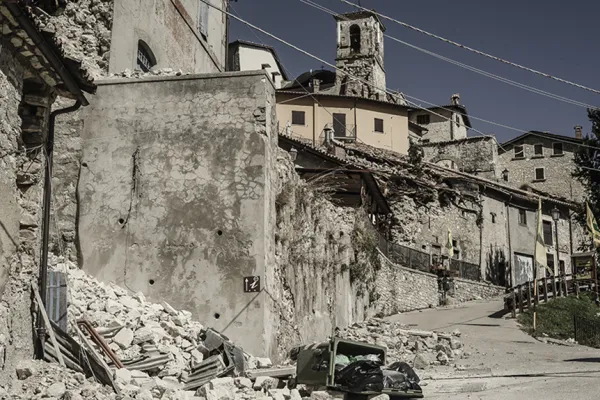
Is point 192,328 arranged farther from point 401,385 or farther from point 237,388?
point 401,385

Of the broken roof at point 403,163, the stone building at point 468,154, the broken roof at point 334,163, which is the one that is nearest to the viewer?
the broken roof at point 334,163

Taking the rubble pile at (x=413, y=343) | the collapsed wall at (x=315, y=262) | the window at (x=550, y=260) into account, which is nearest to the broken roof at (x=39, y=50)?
the collapsed wall at (x=315, y=262)

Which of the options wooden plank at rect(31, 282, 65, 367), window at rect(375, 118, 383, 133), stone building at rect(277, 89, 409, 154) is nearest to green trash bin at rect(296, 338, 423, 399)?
wooden plank at rect(31, 282, 65, 367)

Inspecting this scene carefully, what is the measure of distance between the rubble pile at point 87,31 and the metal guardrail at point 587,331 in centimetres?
1736

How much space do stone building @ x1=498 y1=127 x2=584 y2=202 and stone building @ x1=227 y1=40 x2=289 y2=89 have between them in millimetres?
20677

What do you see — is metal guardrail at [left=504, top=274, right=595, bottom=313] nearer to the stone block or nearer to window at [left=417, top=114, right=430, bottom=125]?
the stone block

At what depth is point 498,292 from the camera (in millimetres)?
46094

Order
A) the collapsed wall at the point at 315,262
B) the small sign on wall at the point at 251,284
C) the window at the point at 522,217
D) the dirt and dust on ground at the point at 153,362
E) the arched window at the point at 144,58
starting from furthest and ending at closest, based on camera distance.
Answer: the window at the point at 522,217 → the arched window at the point at 144,58 → the collapsed wall at the point at 315,262 → the small sign on wall at the point at 251,284 → the dirt and dust on ground at the point at 153,362

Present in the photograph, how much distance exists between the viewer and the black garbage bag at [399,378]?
13781mm

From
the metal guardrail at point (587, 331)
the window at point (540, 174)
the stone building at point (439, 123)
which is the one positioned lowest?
the metal guardrail at point (587, 331)

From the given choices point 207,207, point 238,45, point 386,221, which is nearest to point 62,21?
point 207,207

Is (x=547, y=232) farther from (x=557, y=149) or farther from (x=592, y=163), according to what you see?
(x=592, y=163)

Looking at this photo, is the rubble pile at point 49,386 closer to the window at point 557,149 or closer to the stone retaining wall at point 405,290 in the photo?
the stone retaining wall at point 405,290

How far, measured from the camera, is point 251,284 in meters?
14.8
